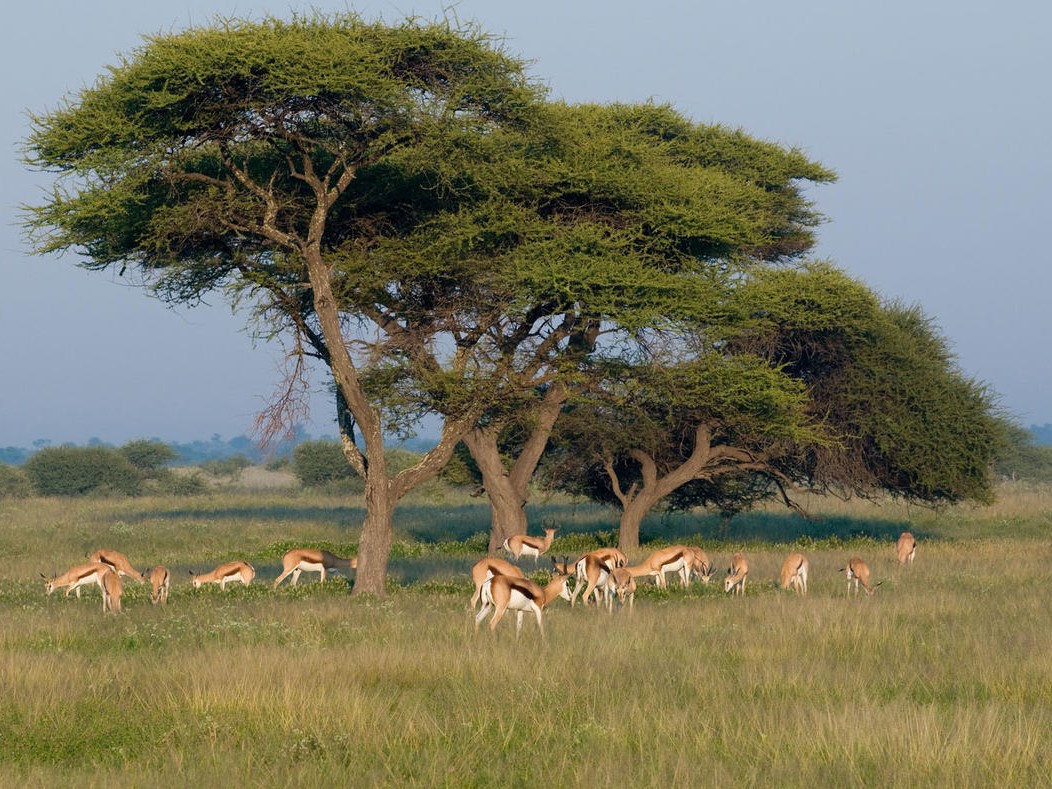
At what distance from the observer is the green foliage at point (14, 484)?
263 ft

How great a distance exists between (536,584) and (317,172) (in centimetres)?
1045

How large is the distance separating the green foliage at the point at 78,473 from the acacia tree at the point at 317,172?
6081cm

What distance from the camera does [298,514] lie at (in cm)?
5094

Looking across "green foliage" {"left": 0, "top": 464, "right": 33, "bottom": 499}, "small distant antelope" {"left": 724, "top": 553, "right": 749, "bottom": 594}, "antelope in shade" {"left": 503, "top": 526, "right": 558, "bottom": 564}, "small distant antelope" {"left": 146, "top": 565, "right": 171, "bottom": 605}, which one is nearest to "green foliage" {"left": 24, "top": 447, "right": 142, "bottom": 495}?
"green foliage" {"left": 0, "top": 464, "right": 33, "bottom": 499}

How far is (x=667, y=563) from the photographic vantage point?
22.5 metres

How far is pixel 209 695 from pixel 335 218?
15172 millimetres

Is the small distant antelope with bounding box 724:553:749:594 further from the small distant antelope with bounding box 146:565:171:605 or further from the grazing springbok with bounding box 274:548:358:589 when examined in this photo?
the small distant antelope with bounding box 146:565:171:605

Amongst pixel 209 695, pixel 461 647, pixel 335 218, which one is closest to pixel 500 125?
→ pixel 335 218

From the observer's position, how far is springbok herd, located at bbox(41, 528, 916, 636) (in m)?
16.5

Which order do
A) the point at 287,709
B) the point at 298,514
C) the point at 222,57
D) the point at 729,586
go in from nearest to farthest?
the point at 287,709 < the point at 222,57 < the point at 729,586 < the point at 298,514

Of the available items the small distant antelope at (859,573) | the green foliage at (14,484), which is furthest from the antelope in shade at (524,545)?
the green foliage at (14,484)

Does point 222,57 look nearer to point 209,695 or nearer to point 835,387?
point 209,695

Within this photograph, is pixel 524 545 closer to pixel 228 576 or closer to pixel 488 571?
pixel 228 576

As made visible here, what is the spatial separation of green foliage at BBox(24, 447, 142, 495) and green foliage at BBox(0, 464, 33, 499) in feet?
2.10
